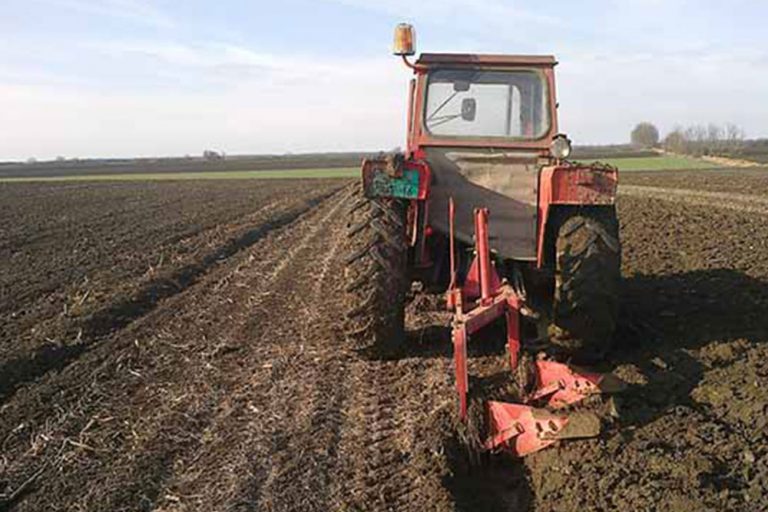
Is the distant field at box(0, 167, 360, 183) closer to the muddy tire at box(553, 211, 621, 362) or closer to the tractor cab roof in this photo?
the tractor cab roof

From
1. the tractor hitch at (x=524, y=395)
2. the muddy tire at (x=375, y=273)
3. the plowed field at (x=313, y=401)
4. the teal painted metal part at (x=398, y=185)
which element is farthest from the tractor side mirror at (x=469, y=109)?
the plowed field at (x=313, y=401)

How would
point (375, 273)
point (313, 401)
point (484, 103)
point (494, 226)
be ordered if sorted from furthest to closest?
point (484, 103)
point (494, 226)
point (375, 273)
point (313, 401)

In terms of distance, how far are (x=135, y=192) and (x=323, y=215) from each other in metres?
16.1

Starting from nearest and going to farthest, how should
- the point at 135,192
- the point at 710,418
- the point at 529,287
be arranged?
the point at 710,418 → the point at 529,287 → the point at 135,192

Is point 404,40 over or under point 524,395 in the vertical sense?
over

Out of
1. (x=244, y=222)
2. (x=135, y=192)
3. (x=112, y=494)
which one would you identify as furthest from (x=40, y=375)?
(x=135, y=192)

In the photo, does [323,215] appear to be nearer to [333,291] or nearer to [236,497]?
[333,291]

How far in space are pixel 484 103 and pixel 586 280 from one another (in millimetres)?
2008

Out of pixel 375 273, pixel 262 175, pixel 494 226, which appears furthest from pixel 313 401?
pixel 262 175

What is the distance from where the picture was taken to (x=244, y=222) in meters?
19.3

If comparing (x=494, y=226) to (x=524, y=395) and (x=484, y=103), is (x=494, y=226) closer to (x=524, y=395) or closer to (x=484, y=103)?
(x=484, y=103)

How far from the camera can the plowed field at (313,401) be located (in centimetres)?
426

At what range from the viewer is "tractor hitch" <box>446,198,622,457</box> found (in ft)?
14.6

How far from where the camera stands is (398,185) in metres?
6.09
